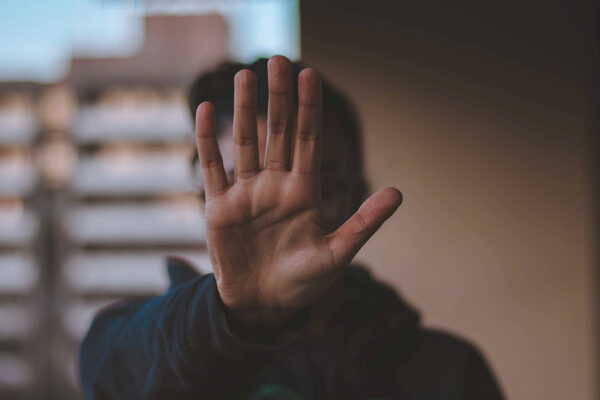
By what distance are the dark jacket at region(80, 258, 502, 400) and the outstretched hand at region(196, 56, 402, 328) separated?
33 millimetres

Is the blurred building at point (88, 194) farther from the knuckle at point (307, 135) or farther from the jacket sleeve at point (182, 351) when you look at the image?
the knuckle at point (307, 135)

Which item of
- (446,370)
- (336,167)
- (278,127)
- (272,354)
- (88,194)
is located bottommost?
(88,194)

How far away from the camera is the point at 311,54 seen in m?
0.95

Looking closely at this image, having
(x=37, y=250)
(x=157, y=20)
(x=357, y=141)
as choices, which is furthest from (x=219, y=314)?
(x=157, y=20)

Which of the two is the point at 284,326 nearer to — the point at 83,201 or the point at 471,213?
the point at 471,213

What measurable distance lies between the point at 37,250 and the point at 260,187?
6.90 m

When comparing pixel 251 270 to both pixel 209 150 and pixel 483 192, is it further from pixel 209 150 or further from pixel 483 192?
pixel 483 192

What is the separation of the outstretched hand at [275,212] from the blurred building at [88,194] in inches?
237

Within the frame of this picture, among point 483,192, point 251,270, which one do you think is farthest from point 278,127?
point 483,192

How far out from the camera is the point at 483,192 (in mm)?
967

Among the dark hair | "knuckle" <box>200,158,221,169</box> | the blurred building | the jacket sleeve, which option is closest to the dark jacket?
the jacket sleeve

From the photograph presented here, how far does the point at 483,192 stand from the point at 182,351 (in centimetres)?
74

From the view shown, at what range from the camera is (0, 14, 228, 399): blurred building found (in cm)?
632

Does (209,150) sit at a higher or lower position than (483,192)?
higher
